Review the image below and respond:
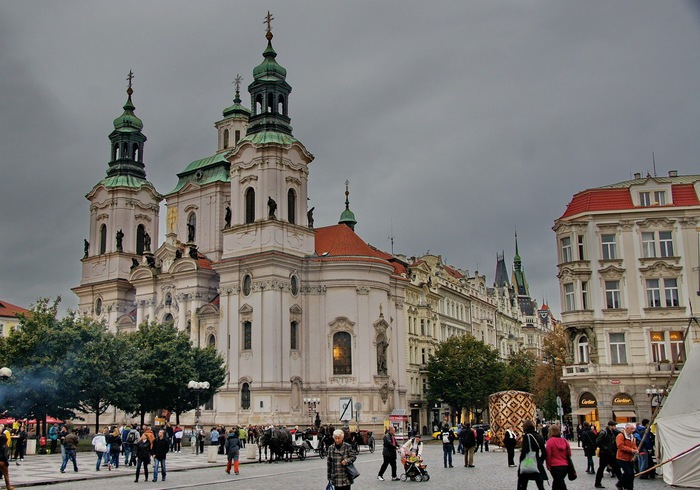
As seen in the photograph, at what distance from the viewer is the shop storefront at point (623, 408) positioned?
4556 cm

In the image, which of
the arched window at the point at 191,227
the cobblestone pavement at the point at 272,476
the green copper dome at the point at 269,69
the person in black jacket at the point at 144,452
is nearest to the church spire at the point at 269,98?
the green copper dome at the point at 269,69

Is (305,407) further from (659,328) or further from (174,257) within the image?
(659,328)

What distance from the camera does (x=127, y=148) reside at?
82625 millimetres

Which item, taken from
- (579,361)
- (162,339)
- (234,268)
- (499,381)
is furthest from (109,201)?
(579,361)

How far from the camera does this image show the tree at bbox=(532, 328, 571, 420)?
192 ft

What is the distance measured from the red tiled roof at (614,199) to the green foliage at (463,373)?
29.5 metres

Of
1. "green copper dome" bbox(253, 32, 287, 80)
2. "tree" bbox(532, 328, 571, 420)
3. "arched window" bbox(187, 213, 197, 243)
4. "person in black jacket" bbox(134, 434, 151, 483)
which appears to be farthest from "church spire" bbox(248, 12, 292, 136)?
"person in black jacket" bbox(134, 434, 151, 483)

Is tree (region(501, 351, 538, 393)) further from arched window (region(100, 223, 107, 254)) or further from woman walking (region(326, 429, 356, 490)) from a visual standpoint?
woman walking (region(326, 429, 356, 490))

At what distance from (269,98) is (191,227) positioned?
1605 centimetres

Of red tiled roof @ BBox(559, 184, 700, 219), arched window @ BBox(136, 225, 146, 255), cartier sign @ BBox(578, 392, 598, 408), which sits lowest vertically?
cartier sign @ BBox(578, 392, 598, 408)

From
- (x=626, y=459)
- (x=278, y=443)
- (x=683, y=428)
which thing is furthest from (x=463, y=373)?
(x=626, y=459)

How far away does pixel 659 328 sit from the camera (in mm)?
45969

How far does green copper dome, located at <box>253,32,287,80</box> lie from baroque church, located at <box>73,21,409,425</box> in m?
0.12

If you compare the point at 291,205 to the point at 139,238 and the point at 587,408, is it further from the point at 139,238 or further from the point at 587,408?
the point at 587,408
